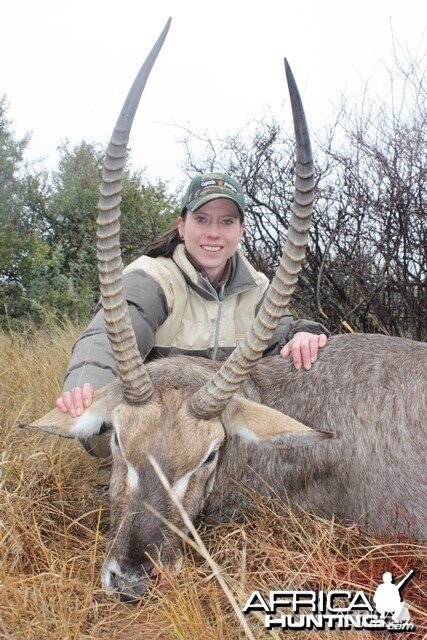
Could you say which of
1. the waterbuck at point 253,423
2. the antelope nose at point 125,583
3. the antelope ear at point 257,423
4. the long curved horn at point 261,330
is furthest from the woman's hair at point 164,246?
the antelope nose at point 125,583

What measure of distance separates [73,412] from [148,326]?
144cm

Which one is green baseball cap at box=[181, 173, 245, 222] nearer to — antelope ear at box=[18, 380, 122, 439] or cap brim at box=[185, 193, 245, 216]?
cap brim at box=[185, 193, 245, 216]

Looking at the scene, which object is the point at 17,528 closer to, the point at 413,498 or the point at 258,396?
the point at 258,396

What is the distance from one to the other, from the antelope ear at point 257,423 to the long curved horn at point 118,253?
592mm

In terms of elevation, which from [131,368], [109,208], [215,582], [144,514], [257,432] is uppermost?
[109,208]

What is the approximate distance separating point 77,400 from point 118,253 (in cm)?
112

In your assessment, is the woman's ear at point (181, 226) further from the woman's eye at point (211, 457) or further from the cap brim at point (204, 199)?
the woman's eye at point (211, 457)

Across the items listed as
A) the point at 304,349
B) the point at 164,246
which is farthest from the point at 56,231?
the point at 304,349

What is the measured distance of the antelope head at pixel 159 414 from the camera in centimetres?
349

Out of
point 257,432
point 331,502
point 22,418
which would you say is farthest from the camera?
point 22,418

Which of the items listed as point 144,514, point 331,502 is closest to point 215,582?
point 144,514

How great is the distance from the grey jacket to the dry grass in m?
1.26

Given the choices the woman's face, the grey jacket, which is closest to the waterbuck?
the grey jacket

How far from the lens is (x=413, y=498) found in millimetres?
4457
